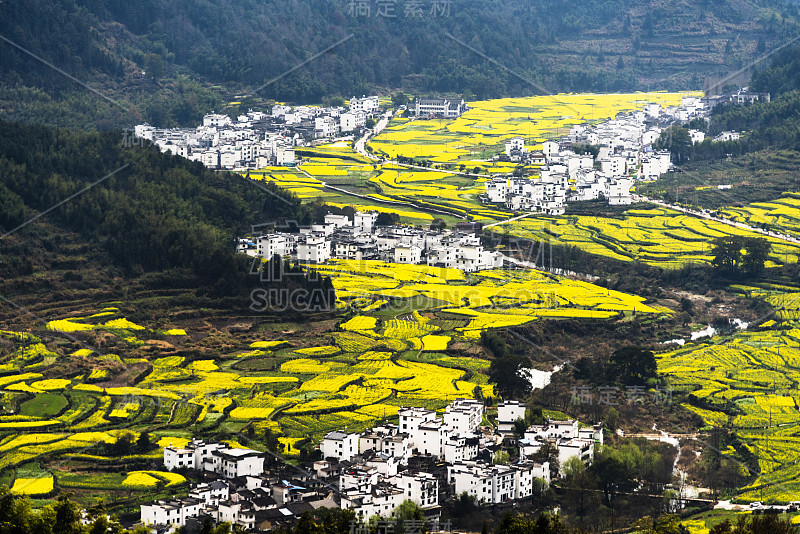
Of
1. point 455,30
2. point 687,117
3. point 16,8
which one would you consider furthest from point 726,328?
point 455,30

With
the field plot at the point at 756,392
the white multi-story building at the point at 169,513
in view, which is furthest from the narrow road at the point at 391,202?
the white multi-story building at the point at 169,513

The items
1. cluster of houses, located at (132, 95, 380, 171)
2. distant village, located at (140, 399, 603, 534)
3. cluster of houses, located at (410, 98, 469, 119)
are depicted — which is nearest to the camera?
distant village, located at (140, 399, 603, 534)

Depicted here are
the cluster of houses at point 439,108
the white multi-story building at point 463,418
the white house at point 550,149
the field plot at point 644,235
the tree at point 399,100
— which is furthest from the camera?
the tree at point 399,100

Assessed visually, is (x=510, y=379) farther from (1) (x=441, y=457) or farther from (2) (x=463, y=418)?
(1) (x=441, y=457)

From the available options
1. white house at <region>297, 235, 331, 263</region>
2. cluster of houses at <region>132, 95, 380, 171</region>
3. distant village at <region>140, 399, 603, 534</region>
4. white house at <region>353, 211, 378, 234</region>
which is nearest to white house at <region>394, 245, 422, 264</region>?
white house at <region>297, 235, 331, 263</region>

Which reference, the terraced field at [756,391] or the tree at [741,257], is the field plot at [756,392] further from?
the tree at [741,257]

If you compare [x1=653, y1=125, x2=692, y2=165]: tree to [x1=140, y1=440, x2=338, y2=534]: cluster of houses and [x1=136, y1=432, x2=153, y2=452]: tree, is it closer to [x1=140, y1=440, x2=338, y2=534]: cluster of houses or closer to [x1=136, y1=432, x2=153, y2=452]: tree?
[x1=140, y1=440, x2=338, y2=534]: cluster of houses
